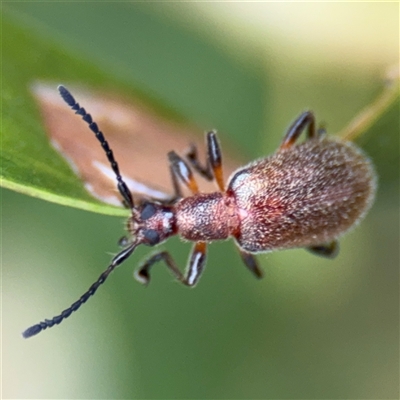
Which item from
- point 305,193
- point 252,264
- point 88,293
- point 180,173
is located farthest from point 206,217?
point 88,293

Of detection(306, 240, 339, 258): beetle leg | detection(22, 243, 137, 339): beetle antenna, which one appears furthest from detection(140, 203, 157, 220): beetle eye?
detection(306, 240, 339, 258): beetle leg

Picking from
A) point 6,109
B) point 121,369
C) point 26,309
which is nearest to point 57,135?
point 6,109

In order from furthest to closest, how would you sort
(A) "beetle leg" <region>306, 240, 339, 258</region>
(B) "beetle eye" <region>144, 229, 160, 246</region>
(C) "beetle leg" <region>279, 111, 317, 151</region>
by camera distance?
(A) "beetle leg" <region>306, 240, 339, 258</region>, (C) "beetle leg" <region>279, 111, 317, 151</region>, (B) "beetle eye" <region>144, 229, 160, 246</region>

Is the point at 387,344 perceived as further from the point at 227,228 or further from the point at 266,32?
the point at 266,32

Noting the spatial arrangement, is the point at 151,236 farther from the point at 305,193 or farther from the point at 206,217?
the point at 305,193

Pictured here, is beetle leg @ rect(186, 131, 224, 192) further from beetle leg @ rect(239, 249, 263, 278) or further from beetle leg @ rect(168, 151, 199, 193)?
beetle leg @ rect(239, 249, 263, 278)

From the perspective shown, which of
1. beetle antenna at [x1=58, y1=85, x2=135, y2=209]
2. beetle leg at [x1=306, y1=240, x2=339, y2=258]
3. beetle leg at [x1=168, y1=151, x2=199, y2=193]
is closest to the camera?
beetle antenna at [x1=58, y1=85, x2=135, y2=209]
